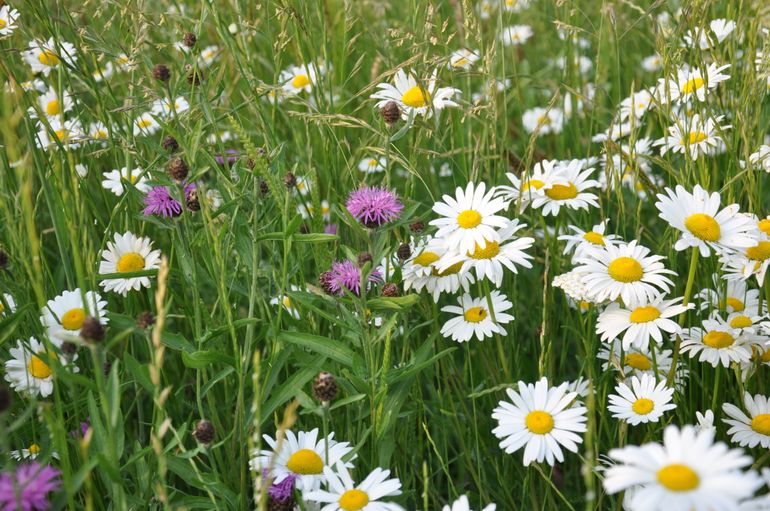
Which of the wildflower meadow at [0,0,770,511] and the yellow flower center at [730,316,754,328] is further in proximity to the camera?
the yellow flower center at [730,316,754,328]

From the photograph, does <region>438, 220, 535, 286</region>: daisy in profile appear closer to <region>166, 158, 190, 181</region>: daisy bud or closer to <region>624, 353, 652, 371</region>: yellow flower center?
<region>624, 353, 652, 371</region>: yellow flower center

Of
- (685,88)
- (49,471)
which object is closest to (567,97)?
(685,88)

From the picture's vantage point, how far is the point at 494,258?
5.18ft

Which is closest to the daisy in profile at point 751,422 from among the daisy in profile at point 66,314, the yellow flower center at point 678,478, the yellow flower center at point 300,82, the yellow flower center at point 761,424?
the yellow flower center at point 761,424

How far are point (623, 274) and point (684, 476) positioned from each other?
0.68 meters

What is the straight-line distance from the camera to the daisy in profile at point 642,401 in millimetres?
1422

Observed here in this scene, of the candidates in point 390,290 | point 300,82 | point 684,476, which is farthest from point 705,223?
point 300,82

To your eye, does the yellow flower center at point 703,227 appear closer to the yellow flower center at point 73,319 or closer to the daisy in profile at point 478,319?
the daisy in profile at point 478,319

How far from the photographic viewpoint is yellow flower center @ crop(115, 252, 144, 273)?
5.81 ft

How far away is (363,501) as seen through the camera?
47.6 inches

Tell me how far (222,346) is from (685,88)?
1.34 m

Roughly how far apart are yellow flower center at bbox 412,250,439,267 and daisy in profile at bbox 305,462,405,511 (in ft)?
1.66

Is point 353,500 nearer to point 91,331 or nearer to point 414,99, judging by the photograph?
point 91,331

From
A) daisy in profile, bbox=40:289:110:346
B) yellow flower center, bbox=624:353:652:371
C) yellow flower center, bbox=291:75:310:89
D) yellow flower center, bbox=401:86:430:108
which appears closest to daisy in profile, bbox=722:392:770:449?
yellow flower center, bbox=624:353:652:371
